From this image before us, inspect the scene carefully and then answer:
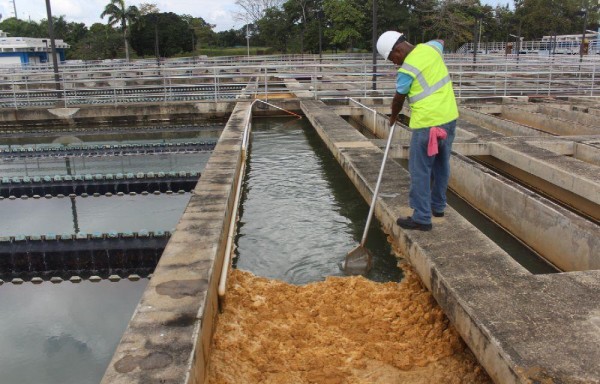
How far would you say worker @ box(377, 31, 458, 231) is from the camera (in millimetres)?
4309

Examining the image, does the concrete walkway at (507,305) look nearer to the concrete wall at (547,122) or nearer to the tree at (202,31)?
the concrete wall at (547,122)

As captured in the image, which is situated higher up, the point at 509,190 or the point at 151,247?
the point at 509,190

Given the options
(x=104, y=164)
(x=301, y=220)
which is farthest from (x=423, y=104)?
(x=104, y=164)

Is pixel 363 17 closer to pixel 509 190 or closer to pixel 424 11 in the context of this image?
pixel 424 11

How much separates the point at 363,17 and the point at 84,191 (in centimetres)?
4590

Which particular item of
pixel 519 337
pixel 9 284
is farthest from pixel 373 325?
pixel 9 284

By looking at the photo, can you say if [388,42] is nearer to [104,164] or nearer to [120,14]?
[104,164]

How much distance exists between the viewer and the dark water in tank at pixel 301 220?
5.17 m

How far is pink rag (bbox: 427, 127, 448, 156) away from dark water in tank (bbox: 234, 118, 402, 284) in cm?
120

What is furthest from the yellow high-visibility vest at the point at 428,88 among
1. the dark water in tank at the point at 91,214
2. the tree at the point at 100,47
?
the tree at the point at 100,47

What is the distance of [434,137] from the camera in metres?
4.42

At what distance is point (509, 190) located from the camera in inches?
251

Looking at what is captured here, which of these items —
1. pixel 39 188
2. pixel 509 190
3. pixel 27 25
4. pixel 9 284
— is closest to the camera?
pixel 9 284

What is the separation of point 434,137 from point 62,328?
3.62m
